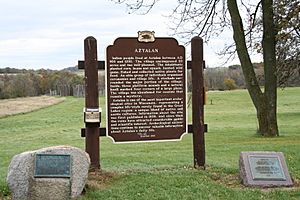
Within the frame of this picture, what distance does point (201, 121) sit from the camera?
10.8 m

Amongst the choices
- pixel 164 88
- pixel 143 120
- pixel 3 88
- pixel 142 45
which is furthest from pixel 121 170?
pixel 3 88

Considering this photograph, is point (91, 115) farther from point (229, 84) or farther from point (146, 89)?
point (229, 84)

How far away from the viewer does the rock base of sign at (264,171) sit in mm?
9352

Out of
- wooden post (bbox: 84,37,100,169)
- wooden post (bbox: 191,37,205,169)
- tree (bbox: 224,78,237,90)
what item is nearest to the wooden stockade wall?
tree (bbox: 224,78,237,90)

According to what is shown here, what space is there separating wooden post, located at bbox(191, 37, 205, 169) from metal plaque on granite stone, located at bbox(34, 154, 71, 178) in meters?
3.20

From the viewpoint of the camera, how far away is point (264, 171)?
9.56 m

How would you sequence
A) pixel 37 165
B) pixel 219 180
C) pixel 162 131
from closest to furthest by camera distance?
pixel 37 165 < pixel 219 180 < pixel 162 131

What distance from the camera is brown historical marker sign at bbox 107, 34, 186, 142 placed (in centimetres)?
1023

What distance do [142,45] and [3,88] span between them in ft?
223

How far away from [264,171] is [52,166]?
12.1 ft

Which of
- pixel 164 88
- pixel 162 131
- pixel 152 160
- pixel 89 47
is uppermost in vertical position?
pixel 89 47

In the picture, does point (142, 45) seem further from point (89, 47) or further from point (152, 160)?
point (152, 160)

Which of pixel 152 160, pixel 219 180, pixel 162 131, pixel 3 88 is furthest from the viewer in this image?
pixel 3 88

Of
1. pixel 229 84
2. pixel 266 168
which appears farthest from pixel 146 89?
pixel 229 84
